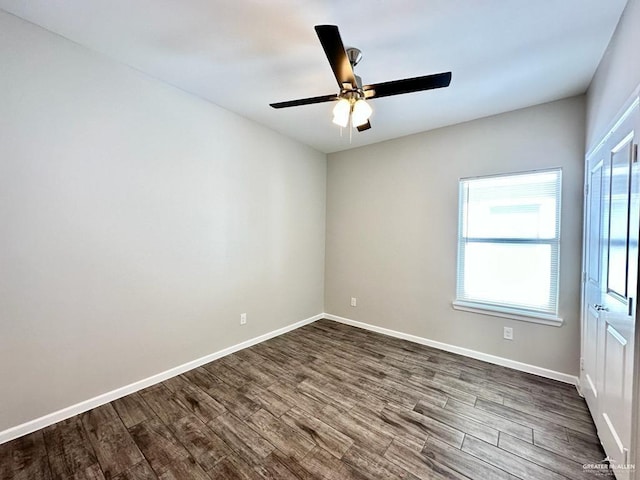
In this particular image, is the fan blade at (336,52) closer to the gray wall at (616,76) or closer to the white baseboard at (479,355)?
the gray wall at (616,76)

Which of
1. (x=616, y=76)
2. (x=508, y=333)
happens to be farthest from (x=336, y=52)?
(x=508, y=333)

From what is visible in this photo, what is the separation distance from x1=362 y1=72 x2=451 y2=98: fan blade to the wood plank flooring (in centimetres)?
225

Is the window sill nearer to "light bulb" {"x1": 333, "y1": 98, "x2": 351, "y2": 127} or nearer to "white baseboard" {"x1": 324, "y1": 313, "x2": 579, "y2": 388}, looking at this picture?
"white baseboard" {"x1": 324, "y1": 313, "x2": 579, "y2": 388}

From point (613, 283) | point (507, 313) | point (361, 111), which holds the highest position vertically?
point (361, 111)

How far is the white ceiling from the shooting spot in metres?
1.51

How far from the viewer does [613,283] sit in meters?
1.48

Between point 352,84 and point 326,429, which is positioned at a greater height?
point 352,84

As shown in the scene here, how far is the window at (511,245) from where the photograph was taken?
8.22 ft

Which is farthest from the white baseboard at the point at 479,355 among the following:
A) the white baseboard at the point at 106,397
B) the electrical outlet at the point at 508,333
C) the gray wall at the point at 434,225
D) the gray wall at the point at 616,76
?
the gray wall at the point at 616,76

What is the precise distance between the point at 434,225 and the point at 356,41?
7.06 feet

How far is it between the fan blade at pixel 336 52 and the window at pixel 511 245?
6.72 ft

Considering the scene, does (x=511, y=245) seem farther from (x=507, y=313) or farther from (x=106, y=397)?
(x=106, y=397)

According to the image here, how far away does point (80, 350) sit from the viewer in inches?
76.1

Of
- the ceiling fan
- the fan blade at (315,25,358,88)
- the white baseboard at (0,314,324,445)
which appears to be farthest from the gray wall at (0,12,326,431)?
the fan blade at (315,25,358,88)
